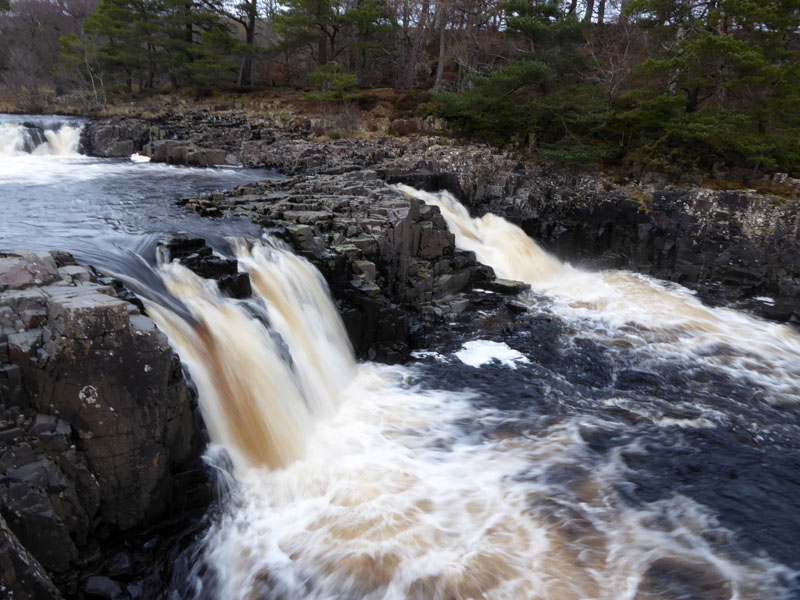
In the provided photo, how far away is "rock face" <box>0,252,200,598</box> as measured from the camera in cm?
440

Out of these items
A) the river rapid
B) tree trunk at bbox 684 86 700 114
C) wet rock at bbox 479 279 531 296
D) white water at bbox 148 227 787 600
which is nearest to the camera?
white water at bbox 148 227 787 600

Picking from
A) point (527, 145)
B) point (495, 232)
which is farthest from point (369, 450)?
point (527, 145)

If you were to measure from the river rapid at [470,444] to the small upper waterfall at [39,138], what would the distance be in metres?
9.21

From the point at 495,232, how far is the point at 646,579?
11992 millimetres

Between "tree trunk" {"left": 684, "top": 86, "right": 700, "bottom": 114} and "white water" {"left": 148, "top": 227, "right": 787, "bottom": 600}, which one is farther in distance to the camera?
"tree trunk" {"left": 684, "top": 86, "right": 700, "bottom": 114}

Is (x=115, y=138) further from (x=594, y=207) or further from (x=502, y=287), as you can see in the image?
(x=594, y=207)

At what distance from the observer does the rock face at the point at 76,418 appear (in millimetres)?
4402

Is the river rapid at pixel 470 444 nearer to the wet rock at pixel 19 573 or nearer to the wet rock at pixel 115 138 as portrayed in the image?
the wet rock at pixel 19 573

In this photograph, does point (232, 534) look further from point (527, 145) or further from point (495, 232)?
point (527, 145)

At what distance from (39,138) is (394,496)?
21320 mm

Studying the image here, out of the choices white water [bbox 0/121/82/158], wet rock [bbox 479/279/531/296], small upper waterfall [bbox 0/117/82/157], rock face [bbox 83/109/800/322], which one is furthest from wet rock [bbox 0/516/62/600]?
small upper waterfall [bbox 0/117/82/157]

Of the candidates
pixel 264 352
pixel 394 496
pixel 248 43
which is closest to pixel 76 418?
pixel 264 352

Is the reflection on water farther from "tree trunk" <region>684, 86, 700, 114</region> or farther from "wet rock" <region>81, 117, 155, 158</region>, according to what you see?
"tree trunk" <region>684, 86, 700, 114</region>

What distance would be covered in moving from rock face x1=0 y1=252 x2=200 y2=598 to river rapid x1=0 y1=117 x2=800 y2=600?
979mm
